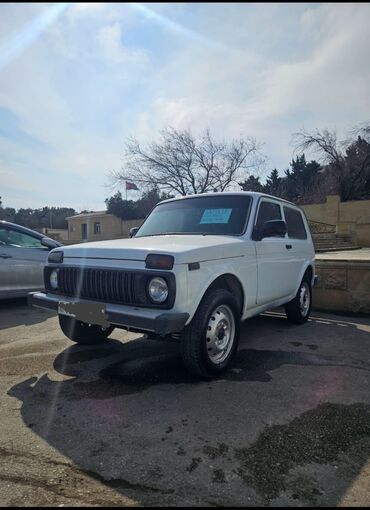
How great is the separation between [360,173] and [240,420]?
132ft

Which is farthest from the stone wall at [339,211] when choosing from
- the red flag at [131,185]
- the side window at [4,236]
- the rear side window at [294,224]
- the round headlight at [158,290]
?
the round headlight at [158,290]

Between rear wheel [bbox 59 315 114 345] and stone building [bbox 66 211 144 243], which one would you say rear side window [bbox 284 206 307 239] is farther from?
stone building [bbox 66 211 144 243]

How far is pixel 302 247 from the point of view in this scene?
6000 mm

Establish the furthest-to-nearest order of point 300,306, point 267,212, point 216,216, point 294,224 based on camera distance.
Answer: point 294,224 → point 300,306 → point 267,212 → point 216,216

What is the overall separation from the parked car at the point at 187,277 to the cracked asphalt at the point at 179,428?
1.52 ft

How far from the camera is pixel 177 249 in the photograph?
344cm

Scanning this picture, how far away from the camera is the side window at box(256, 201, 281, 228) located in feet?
15.8

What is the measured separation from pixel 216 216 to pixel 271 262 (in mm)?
930

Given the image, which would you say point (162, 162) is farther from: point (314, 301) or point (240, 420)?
point (240, 420)

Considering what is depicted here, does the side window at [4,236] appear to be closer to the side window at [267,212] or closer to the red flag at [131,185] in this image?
the side window at [267,212]

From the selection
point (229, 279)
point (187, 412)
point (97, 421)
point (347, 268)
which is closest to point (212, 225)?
point (229, 279)

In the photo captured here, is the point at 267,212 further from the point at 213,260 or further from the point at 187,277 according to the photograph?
the point at 187,277

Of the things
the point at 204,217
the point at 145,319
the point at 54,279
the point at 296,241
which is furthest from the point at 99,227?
the point at 145,319

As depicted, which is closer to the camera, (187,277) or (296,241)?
(187,277)
